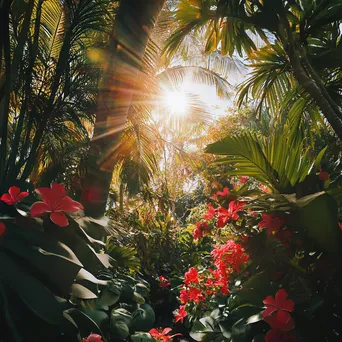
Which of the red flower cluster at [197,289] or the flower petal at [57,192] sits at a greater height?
the flower petal at [57,192]

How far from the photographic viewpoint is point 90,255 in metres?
1.05

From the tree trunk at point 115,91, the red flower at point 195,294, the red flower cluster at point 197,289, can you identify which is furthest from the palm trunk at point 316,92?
the red flower at point 195,294

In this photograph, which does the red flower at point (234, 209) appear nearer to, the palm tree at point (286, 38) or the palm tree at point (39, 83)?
the palm tree at point (39, 83)

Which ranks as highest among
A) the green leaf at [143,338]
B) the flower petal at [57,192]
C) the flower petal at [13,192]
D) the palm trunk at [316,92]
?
the palm trunk at [316,92]

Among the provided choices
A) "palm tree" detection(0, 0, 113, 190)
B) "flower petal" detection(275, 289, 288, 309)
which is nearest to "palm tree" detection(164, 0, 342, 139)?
"palm tree" detection(0, 0, 113, 190)

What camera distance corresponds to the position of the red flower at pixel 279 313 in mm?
1059

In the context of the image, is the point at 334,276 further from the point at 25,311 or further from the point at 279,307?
the point at 25,311

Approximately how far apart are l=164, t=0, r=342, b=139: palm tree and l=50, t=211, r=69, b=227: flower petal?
2.25m

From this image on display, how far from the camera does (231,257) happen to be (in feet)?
5.52

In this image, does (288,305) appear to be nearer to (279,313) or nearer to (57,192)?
(279,313)

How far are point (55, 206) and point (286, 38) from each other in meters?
2.61

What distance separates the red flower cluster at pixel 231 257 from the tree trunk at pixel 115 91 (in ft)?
4.24

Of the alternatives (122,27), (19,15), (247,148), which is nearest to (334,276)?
(247,148)

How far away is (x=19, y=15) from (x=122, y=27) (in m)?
1.00
